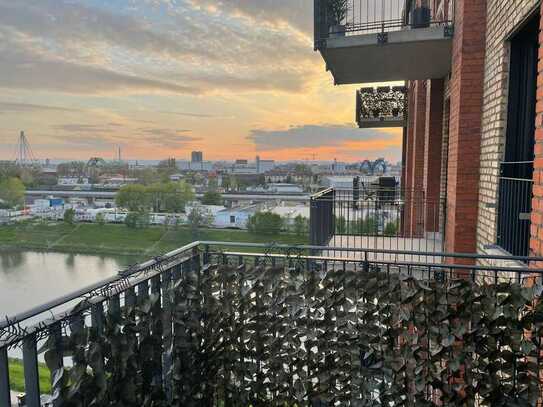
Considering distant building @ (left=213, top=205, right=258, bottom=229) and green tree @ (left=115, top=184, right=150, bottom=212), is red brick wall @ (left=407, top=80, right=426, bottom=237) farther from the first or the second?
green tree @ (left=115, top=184, right=150, bottom=212)

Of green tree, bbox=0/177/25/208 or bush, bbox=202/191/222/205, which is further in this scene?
bush, bbox=202/191/222/205

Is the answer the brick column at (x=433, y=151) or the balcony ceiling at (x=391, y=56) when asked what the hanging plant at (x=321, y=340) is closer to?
the balcony ceiling at (x=391, y=56)

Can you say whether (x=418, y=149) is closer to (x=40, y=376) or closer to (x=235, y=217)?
(x=235, y=217)

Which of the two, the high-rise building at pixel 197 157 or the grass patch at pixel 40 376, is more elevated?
the high-rise building at pixel 197 157

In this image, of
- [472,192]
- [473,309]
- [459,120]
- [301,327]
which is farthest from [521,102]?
[301,327]

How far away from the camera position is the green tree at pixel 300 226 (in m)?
6.90

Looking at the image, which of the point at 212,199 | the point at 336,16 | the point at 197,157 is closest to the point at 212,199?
the point at 212,199

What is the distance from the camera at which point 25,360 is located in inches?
60.8

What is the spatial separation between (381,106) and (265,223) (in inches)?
207

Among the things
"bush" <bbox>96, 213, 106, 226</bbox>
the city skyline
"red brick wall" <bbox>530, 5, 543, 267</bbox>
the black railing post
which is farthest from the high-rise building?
the black railing post

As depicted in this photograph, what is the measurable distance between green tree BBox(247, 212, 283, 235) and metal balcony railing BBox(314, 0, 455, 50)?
3.85 m

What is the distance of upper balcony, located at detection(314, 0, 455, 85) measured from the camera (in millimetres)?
4805

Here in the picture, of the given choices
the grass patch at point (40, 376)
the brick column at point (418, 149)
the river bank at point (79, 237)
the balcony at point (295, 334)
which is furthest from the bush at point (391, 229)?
the grass patch at point (40, 376)

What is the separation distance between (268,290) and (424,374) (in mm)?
1191
